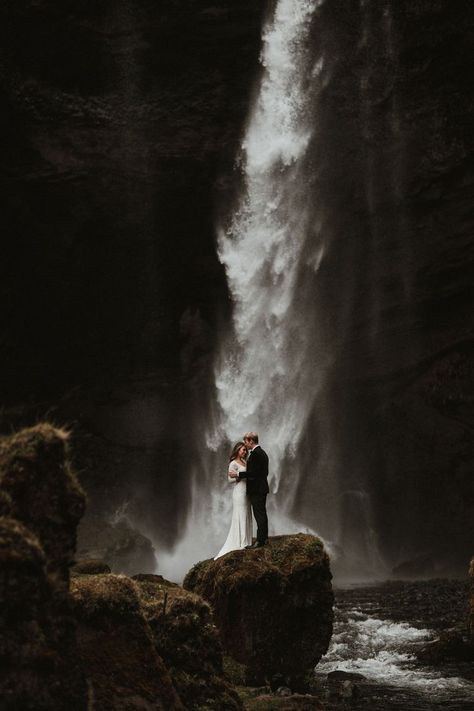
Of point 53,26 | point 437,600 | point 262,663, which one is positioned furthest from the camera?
point 53,26

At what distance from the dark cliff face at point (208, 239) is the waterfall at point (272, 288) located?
0.68m

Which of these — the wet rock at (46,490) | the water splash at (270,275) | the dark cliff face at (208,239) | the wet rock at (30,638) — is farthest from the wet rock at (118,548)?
the wet rock at (30,638)

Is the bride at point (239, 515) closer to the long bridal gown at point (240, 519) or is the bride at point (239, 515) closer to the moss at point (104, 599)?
the long bridal gown at point (240, 519)

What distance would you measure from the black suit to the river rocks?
2.07ft

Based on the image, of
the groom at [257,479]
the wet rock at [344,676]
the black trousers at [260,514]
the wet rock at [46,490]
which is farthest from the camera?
the groom at [257,479]

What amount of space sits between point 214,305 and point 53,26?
11.7 metres

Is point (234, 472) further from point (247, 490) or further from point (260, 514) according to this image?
point (260, 514)

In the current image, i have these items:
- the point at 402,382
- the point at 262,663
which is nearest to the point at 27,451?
the point at 262,663

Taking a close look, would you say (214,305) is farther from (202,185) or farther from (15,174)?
(15,174)

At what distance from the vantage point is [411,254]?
34500mm

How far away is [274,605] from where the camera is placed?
37.8ft

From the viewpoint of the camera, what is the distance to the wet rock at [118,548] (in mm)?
30641

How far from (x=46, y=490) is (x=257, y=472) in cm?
710

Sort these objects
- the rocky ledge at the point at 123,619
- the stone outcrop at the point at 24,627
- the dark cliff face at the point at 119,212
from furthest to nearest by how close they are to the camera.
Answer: the dark cliff face at the point at 119,212 < the rocky ledge at the point at 123,619 < the stone outcrop at the point at 24,627
